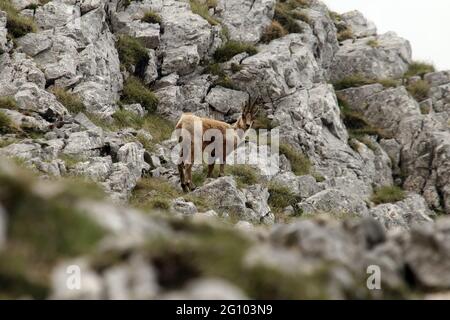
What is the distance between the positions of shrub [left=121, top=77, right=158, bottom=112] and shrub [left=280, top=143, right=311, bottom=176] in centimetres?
611

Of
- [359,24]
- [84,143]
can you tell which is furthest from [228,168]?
[359,24]

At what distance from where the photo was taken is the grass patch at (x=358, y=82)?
123 feet

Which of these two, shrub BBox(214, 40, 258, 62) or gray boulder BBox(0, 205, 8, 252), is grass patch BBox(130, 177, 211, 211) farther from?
shrub BBox(214, 40, 258, 62)

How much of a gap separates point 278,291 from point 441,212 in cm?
2488

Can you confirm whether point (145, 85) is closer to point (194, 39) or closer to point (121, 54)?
point (121, 54)

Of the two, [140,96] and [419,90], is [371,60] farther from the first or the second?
[140,96]

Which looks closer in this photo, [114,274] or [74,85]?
[114,274]

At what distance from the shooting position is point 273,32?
3684cm

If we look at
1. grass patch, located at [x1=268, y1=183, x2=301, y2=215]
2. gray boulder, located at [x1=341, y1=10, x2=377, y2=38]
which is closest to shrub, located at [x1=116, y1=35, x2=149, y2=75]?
grass patch, located at [x1=268, y1=183, x2=301, y2=215]

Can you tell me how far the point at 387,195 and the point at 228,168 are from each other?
780 centimetres

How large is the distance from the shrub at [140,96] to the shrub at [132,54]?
144 cm

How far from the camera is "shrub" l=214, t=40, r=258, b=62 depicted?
110ft

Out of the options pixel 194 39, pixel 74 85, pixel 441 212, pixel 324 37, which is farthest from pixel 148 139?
pixel 324 37

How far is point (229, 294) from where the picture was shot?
17.2ft
